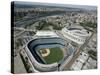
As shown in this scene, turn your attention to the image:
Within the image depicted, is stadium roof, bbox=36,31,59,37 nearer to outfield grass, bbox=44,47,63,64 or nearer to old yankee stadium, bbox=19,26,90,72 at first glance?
old yankee stadium, bbox=19,26,90,72

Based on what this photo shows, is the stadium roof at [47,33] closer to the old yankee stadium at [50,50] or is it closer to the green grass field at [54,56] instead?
the old yankee stadium at [50,50]

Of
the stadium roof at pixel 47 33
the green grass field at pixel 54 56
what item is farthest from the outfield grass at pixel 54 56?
the stadium roof at pixel 47 33

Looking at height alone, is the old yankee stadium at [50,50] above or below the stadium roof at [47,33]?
below

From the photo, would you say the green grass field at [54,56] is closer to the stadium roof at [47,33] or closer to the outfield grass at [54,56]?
the outfield grass at [54,56]

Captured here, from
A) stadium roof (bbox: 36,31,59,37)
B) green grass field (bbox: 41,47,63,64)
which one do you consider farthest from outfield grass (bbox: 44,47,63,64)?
stadium roof (bbox: 36,31,59,37)

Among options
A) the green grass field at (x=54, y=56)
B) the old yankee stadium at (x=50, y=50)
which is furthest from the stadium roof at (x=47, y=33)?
the green grass field at (x=54, y=56)

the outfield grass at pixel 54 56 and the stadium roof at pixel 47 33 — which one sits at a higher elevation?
the stadium roof at pixel 47 33

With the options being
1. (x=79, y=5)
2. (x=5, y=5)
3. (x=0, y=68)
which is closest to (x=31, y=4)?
(x=5, y=5)

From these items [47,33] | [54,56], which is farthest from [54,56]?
[47,33]
